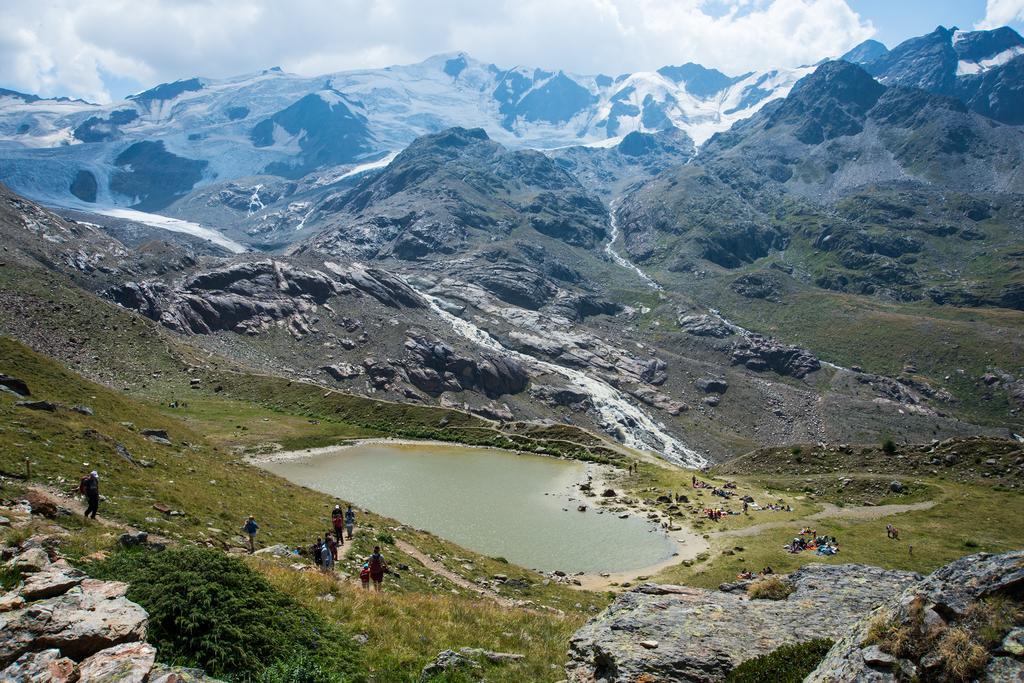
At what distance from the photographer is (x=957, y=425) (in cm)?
19225

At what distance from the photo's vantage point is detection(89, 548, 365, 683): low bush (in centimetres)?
1017

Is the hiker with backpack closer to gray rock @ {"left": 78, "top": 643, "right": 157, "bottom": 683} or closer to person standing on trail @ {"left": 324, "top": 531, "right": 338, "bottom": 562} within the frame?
person standing on trail @ {"left": 324, "top": 531, "right": 338, "bottom": 562}

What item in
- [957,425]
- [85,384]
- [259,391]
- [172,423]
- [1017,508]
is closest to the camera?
[1017,508]

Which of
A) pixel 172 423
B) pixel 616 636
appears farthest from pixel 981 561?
pixel 172 423

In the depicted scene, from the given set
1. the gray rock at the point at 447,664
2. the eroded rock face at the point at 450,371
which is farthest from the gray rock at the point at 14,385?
the eroded rock face at the point at 450,371

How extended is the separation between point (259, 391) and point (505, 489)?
194 ft

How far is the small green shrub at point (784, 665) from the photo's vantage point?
1031 centimetres

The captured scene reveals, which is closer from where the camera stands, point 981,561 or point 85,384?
point 981,561

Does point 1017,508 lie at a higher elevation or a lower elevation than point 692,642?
higher

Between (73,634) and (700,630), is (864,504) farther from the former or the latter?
(73,634)

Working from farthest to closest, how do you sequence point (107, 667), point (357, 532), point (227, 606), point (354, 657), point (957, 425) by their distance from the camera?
point (957, 425), point (357, 532), point (354, 657), point (227, 606), point (107, 667)

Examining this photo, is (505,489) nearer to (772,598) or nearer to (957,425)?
(772,598)

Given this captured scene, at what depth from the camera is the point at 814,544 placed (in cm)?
3691

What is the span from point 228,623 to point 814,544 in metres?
36.6
